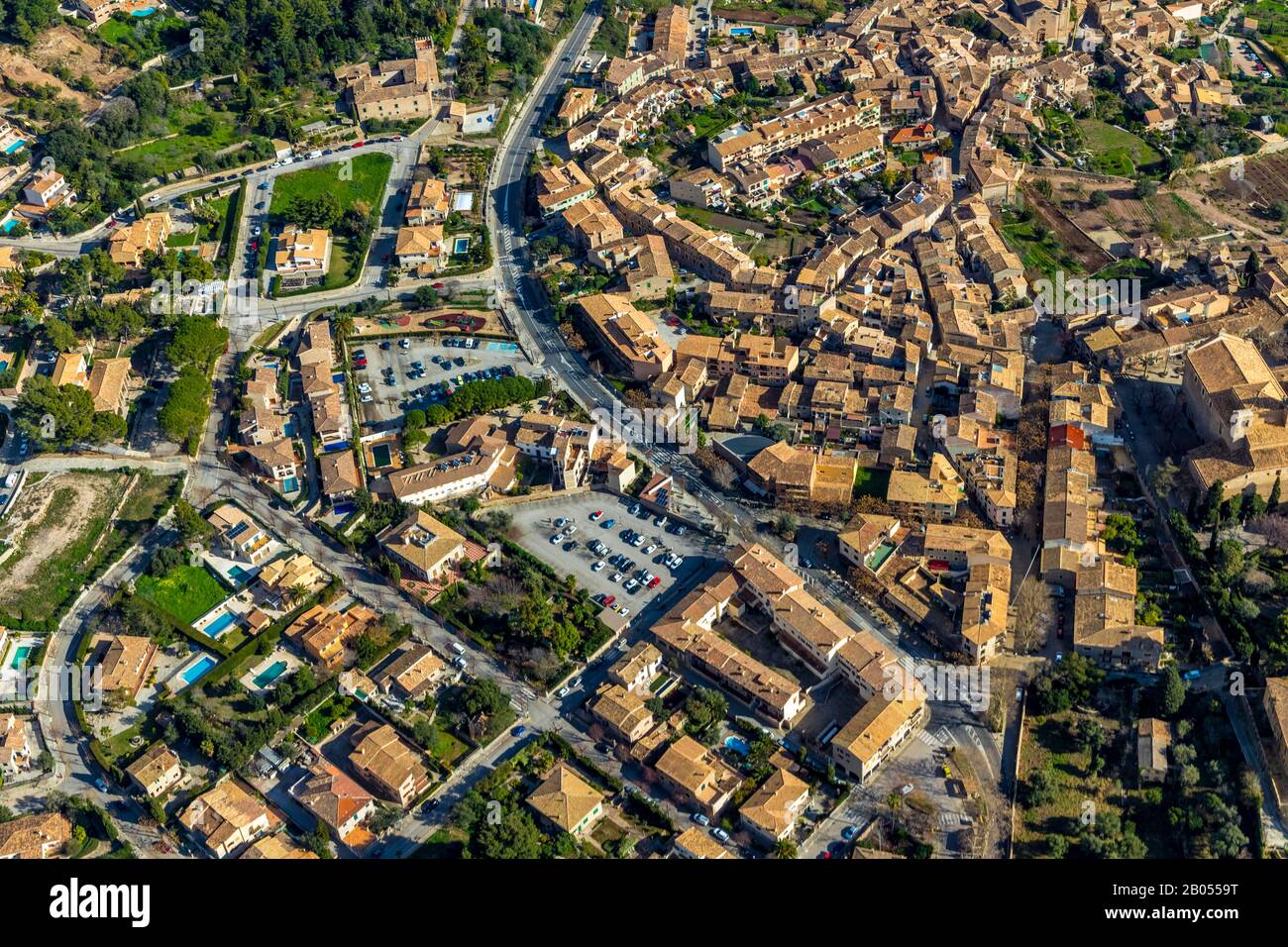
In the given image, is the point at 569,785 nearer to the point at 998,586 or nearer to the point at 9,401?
the point at 998,586

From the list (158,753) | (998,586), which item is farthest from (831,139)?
(158,753)

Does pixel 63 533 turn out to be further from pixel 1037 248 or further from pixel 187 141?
pixel 1037 248

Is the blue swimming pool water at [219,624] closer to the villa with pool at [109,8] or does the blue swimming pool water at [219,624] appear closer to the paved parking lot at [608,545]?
the paved parking lot at [608,545]

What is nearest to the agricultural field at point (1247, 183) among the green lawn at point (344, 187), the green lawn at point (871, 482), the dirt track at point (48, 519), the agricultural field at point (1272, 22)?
the agricultural field at point (1272, 22)

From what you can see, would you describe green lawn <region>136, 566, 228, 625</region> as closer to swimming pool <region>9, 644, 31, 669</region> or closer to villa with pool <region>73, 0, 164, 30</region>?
swimming pool <region>9, 644, 31, 669</region>

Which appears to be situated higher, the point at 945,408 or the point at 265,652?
the point at 945,408

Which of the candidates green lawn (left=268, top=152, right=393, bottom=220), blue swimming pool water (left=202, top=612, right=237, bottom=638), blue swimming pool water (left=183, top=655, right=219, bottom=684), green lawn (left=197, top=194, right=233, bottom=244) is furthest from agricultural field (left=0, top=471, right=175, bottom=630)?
green lawn (left=268, top=152, right=393, bottom=220)
